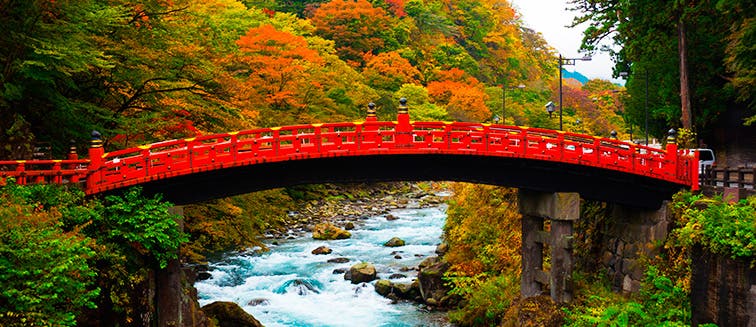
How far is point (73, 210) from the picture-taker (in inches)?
699

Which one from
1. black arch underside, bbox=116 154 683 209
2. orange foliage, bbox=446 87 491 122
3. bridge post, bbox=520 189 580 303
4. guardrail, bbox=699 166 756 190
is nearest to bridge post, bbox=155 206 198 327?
black arch underside, bbox=116 154 683 209

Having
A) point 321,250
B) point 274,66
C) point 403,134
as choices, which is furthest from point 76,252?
point 274,66

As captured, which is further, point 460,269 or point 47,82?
point 460,269

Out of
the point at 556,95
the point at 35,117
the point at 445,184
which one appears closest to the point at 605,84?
the point at 556,95

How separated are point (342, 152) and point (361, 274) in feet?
44.4

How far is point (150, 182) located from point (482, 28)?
86591 mm

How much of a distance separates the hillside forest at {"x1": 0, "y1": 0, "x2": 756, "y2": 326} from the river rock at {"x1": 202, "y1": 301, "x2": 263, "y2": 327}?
2.37m

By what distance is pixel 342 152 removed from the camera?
21469 mm

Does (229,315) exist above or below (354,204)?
below

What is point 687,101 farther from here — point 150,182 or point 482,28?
point 482,28

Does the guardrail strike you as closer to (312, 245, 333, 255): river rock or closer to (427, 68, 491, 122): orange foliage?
(312, 245, 333, 255): river rock

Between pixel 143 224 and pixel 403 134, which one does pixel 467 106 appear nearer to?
pixel 403 134

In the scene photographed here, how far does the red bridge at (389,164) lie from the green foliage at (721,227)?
2054mm

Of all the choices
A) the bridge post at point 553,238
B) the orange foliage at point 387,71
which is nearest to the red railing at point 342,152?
the bridge post at point 553,238
